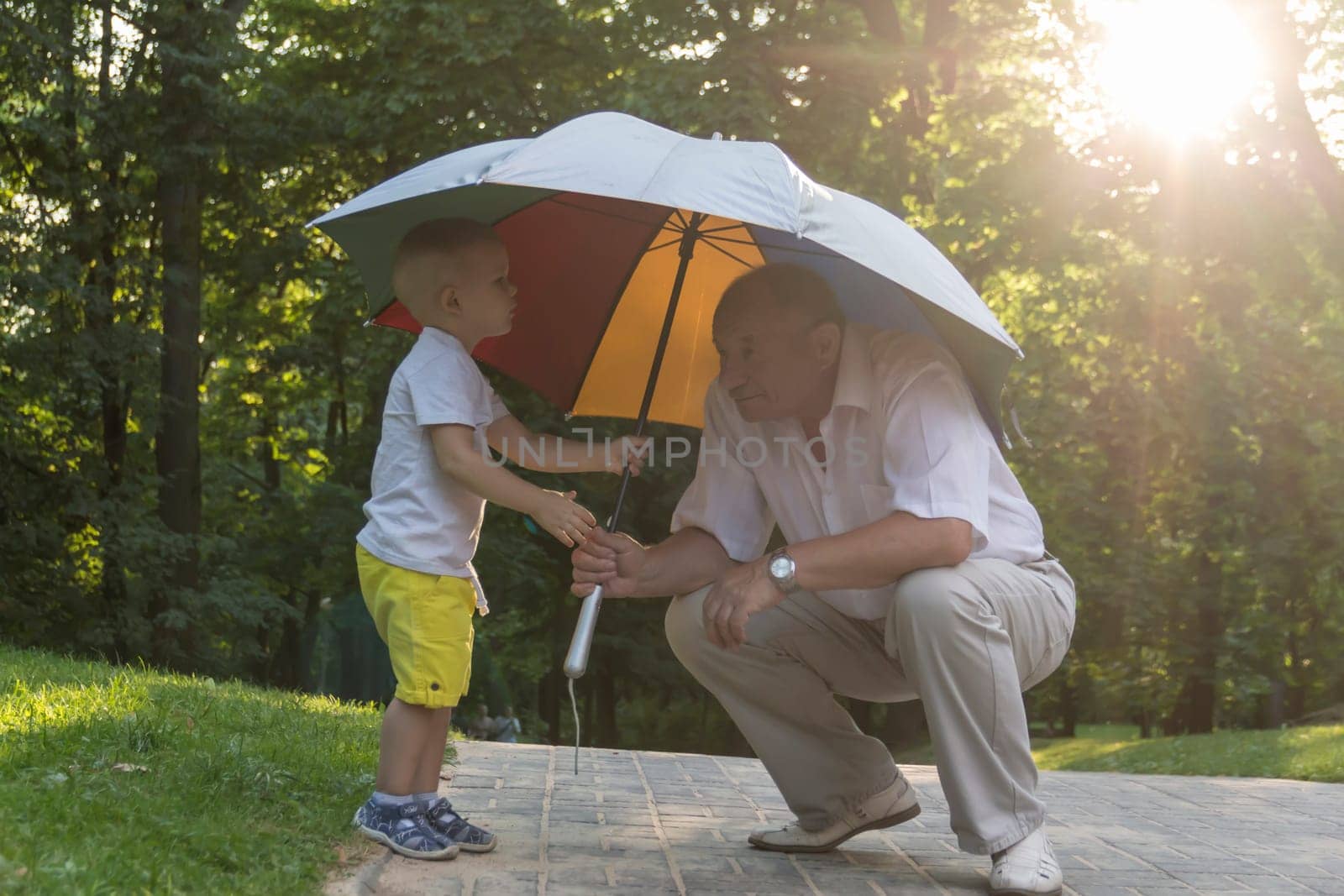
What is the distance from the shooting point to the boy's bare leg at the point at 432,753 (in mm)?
3578

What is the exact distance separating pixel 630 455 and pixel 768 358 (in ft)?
1.54

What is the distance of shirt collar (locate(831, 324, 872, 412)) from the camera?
149 inches

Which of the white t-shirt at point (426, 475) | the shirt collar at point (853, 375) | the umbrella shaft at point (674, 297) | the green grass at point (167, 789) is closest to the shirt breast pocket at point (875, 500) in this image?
the shirt collar at point (853, 375)

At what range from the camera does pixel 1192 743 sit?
12.4 meters

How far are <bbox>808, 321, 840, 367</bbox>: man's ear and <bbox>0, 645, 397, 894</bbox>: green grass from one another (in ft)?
5.76

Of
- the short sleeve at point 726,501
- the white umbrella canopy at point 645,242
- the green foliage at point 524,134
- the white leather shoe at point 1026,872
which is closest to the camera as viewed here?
the white umbrella canopy at point 645,242

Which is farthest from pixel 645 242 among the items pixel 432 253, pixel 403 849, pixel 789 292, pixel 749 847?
pixel 403 849

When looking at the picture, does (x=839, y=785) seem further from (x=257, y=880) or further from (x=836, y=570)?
(x=257, y=880)

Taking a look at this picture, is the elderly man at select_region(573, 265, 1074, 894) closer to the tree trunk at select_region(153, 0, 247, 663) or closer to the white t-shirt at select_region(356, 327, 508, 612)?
the white t-shirt at select_region(356, 327, 508, 612)

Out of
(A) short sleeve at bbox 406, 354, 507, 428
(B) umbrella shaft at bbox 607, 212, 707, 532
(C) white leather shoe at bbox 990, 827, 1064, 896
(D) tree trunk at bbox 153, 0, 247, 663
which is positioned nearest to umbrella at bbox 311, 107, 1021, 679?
(B) umbrella shaft at bbox 607, 212, 707, 532

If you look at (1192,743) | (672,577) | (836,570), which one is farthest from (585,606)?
(1192,743)

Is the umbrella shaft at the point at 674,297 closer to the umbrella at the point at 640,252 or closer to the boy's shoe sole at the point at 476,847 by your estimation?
the umbrella at the point at 640,252

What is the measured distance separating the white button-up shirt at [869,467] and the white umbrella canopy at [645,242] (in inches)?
6.1

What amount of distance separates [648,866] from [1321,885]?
6.47ft
